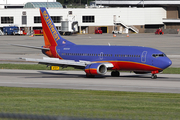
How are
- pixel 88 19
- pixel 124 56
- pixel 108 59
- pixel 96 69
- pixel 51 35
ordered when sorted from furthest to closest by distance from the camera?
pixel 88 19 → pixel 51 35 → pixel 108 59 → pixel 124 56 → pixel 96 69

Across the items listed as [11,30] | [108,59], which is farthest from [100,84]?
[11,30]

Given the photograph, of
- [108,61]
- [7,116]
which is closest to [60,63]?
[108,61]

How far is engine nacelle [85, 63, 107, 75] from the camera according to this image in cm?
4166

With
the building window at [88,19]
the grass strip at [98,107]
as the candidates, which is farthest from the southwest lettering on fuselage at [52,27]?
the building window at [88,19]

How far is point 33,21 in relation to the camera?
546ft

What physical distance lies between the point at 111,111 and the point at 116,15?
153 metres

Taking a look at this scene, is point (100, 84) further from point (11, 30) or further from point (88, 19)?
point (88, 19)

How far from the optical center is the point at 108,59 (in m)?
43.8

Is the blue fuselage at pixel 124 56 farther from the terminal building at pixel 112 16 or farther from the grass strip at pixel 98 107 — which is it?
the terminal building at pixel 112 16

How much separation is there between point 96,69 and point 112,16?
431ft

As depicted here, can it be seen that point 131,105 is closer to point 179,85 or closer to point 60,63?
point 179,85

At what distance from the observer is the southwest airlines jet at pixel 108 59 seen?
41.5m

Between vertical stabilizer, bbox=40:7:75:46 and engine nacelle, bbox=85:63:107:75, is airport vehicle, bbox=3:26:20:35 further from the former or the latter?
engine nacelle, bbox=85:63:107:75

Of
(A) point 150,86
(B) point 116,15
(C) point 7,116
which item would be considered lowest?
(A) point 150,86
